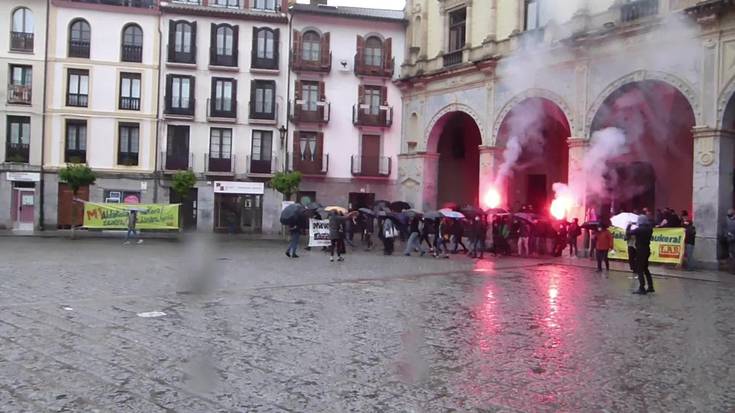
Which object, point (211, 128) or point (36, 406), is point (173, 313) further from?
point (211, 128)

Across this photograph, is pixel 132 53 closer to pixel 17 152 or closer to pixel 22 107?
pixel 22 107

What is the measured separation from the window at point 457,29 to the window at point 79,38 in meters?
17.7

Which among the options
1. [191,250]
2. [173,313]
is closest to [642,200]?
[191,250]

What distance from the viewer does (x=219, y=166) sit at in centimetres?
3288

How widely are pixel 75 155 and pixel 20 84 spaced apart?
4.24 m

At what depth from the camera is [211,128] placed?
3284cm

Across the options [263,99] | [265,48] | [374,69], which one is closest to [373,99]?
[374,69]

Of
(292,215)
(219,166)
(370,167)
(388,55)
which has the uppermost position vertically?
(388,55)

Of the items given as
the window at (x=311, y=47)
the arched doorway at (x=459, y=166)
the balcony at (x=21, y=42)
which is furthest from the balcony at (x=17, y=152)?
the arched doorway at (x=459, y=166)

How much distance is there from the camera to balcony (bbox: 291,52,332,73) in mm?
32812

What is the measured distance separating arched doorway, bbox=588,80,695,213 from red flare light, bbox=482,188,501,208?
165 inches

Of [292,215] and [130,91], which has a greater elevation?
[130,91]

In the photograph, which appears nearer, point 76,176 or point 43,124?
point 76,176

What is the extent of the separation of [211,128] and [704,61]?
22891 mm
